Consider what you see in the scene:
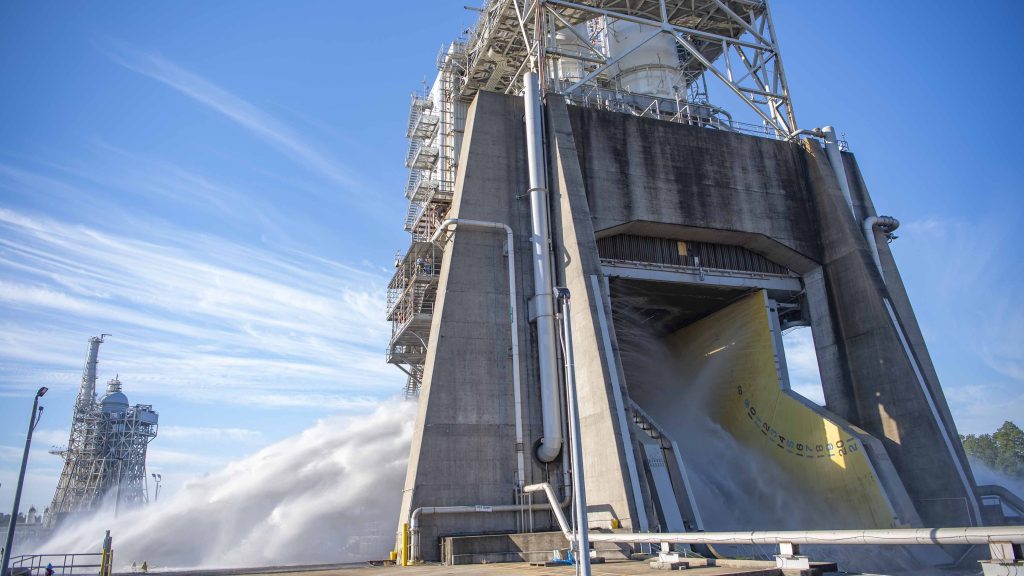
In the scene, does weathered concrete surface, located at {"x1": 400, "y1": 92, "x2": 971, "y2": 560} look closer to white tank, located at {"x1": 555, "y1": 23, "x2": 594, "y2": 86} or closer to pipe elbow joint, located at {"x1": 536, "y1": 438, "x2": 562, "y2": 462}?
pipe elbow joint, located at {"x1": 536, "y1": 438, "x2": 562, "y2": 462}

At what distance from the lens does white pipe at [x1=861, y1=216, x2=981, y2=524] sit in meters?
20.9

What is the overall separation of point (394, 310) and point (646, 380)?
13.9m

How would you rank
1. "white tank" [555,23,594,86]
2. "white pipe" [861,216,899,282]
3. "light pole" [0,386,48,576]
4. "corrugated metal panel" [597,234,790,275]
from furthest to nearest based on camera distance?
"white tank" [555,23,594,86] → "white pipe" [861,216,899,282] → "corrugated metal panel" [597,234,790,275] → "light pole" [0,386,48,576]

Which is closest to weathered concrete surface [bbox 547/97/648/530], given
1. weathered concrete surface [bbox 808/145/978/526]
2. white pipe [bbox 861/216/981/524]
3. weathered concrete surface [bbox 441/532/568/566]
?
weathered concrete surface [bbox 441/532/568/566]

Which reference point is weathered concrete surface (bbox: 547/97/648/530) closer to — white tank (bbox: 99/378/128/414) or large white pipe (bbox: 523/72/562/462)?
large white pipe (bbox: 523/72/562/462)

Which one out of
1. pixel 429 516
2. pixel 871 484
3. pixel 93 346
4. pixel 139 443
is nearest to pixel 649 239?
pixel 871 484

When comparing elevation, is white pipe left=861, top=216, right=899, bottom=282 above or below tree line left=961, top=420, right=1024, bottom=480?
above

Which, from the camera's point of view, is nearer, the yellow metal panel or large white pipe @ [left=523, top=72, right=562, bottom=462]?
large white pipe @ [left=523, top=72, right=562, bottom=462]

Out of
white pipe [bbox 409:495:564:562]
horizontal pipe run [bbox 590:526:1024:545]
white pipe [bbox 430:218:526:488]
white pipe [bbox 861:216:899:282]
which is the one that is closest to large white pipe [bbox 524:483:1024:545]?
horizontal pipe run [bbox 590:526:1024:545]

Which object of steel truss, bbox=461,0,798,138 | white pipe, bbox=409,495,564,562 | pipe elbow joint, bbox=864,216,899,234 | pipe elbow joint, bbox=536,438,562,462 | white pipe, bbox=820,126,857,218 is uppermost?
steel truss, bbox=461,0,798,138

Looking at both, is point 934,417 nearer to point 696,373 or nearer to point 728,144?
point 696,373

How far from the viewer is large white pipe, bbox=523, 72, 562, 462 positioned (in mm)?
20922

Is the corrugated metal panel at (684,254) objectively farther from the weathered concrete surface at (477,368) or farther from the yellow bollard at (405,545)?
the yellow bollard at (405,545)

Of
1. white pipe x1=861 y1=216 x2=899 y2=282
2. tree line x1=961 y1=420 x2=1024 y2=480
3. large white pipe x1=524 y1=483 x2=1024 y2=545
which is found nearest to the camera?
large white pipe x1=524 y1=483 x2=1024 y2=545
